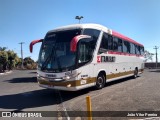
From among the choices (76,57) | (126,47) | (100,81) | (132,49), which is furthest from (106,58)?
(132,49)

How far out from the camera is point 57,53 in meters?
11.5

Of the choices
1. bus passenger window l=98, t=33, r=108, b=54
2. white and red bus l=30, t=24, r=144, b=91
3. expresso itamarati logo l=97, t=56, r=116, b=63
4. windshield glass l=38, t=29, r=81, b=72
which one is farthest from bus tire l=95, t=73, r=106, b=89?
windshield glass l=38, t=29, r=81, b=72

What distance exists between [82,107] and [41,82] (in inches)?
137

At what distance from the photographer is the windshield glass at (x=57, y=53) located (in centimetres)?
1112

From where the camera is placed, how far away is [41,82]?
11898 mm

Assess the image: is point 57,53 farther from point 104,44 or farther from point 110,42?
point 110,42

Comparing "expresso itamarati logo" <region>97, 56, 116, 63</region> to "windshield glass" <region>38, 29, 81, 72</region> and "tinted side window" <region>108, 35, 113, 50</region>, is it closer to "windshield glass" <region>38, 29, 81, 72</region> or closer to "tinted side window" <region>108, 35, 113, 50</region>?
"tinted side window" <region>108, 35, 113, 50</region>

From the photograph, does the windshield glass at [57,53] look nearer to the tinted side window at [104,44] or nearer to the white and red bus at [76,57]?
the white and red bus at [76,57]

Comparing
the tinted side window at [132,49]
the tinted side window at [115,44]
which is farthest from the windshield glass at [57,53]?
the tinted side window at [132,49]

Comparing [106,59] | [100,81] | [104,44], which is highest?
[104,44]

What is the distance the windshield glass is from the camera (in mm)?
11125

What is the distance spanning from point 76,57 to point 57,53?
104 cm

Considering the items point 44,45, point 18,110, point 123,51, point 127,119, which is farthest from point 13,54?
point 127,119

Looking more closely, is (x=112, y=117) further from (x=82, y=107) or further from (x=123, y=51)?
(x=123, y=51)
